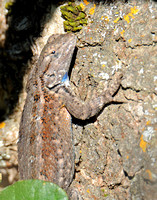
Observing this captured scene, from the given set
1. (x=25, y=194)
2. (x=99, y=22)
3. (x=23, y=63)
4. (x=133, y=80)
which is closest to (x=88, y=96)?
(x=133, y=80)

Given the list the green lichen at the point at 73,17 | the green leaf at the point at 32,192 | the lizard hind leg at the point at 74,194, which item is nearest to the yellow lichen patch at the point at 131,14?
the green lichen at the point at 73,17

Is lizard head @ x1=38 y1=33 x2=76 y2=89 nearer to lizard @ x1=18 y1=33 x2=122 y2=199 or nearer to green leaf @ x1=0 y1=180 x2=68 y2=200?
lizard @ x1=18 y1=33 x2=122 y2=199

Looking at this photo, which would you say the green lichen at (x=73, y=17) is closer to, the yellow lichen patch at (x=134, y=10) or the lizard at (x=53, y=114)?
the lizard at (x=53, y=114)

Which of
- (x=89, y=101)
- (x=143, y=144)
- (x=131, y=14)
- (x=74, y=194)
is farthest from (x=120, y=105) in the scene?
(x=74, y=194)

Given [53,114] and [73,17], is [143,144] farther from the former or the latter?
[73,17]

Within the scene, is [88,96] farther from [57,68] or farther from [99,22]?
[99,22]

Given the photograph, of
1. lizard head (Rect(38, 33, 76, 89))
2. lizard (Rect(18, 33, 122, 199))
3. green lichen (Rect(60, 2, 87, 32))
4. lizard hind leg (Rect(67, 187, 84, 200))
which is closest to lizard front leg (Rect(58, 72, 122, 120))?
lizard (Rect(18, 33, 122, 199))
